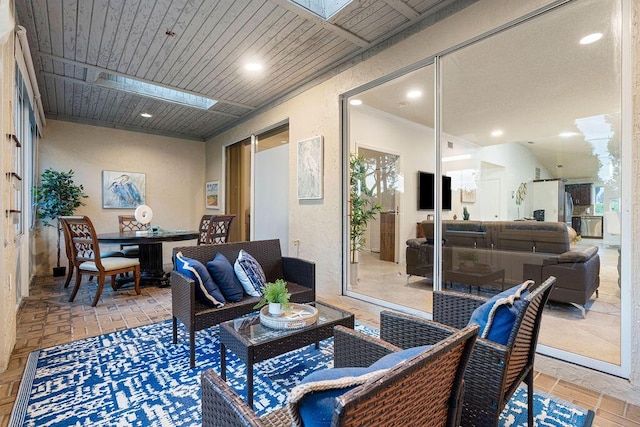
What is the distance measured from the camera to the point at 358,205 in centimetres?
Result: 405

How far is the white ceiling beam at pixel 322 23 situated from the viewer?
2627 mm

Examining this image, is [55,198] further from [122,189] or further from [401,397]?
[401,397]

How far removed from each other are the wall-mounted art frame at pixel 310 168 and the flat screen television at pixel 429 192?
4.01 feet

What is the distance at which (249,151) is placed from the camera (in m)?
5.80

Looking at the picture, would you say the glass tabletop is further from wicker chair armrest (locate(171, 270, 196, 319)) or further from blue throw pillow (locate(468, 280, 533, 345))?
blue throw pillow (locate(468, 280, 533, 345))

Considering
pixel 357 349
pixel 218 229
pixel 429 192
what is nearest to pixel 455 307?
pixel 357 349

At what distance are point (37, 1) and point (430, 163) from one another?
375 cm

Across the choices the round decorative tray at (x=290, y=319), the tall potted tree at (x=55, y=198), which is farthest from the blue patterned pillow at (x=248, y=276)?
the tall potted tree at (x=55, y=198)

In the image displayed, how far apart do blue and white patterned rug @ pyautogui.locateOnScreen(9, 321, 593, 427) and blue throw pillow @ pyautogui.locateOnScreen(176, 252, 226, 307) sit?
41 centimetres

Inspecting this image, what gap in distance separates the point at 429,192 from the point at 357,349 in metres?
2.31

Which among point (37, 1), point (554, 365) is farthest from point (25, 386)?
point (554, 365)

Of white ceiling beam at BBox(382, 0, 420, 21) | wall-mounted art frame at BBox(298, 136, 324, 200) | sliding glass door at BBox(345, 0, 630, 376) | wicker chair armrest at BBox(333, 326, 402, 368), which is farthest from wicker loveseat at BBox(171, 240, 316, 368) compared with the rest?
white ceiling beam at BBox(382, 0, 420, 21)

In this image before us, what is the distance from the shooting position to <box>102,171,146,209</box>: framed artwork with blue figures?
6125 mm

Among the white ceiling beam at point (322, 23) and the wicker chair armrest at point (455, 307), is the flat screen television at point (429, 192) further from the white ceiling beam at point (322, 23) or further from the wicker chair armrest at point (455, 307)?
the white ceiling beam at point (322, 23)
